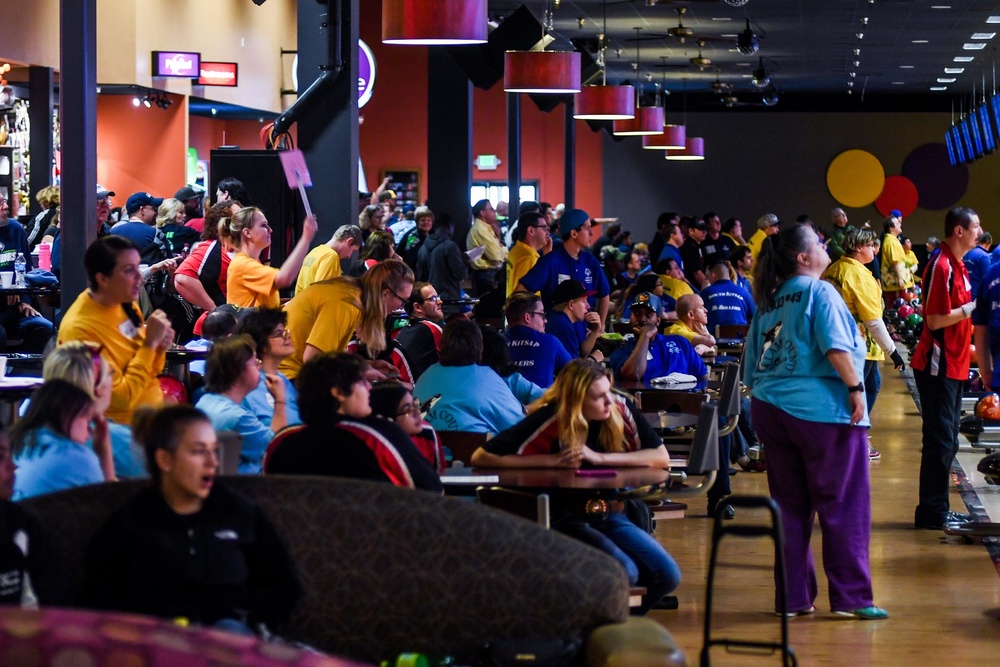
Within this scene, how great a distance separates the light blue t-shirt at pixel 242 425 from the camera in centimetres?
487

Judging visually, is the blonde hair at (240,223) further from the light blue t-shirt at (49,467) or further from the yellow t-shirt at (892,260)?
the yellow t-shirt at (892,260)

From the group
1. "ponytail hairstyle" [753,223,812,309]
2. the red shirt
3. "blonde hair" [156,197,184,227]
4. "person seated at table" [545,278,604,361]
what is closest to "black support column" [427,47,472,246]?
"blonde hair" [156,197,184,227]

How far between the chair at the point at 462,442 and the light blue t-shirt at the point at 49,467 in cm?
187

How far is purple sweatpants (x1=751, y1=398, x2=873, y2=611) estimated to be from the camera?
5453 mm

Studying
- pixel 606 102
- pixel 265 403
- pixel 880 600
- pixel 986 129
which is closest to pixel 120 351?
pixel 265 403

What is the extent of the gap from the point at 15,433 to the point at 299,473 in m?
0.76

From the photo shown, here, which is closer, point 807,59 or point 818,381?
point 818,381

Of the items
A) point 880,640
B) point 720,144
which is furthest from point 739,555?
point 720,144

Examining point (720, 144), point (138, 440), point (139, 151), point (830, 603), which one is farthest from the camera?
point (720, 144)

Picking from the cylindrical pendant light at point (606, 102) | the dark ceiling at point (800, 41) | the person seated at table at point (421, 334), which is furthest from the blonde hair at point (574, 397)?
the dark ceiling at point (800, 41)

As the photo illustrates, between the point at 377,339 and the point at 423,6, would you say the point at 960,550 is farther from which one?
the point at 423,6

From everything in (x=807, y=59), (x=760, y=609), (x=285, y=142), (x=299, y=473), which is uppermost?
(x=807, y=59)

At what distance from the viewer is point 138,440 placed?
11.7 feet

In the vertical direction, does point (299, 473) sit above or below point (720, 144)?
below
